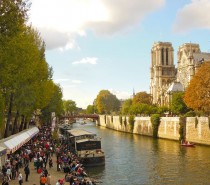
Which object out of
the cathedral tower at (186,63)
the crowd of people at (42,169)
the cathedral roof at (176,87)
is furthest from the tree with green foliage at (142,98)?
the crowd of people at (42,169)

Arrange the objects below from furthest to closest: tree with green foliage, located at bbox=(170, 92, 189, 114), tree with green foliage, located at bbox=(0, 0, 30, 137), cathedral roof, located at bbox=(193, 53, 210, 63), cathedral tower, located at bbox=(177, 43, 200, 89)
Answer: cathedral roof, located at bbox=(193, 53, 210, 63) < cathedral tower, located at bbox=(177, 43, 200, 89) < tree with green foliage, located at bbox=(170, 92, 189, 114) < tree with green foliage, located at bbox=(0, 0, 30, 137)

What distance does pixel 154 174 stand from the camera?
35.6 metres

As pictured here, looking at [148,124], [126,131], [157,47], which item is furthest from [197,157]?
[157,47]

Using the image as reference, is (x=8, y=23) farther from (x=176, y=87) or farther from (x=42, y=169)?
(x=176, y=87)

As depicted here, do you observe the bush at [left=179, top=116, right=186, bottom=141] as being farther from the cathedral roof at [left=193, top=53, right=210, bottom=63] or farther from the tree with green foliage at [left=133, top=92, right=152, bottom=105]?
the tree with green foliage at [left=133, top=92, right=152, bottom=105]

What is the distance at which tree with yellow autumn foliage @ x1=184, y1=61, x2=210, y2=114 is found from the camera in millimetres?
62406

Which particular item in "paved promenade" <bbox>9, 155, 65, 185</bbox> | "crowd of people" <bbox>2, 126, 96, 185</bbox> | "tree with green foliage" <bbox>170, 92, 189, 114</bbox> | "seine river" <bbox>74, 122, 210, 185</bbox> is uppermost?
"tree with green foliage" <bbox>170, 92, 189, 114</bbox>

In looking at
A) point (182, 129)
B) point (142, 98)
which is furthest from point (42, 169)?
point (142, 98)

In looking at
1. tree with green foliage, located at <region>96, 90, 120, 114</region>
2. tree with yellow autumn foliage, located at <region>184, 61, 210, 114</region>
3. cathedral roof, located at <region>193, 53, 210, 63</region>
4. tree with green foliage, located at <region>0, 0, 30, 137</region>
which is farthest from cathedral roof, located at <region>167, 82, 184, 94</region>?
tree with green foliage, located at <region>0, 0, 30, 137</region>

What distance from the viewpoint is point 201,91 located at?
6294 centimetres

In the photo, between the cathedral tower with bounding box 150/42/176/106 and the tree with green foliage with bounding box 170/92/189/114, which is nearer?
the tree with green foliage with bounding box 170/92/189/114

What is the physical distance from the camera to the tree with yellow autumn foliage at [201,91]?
2457 inches

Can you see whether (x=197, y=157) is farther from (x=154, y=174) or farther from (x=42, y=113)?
(x=42, y=113)

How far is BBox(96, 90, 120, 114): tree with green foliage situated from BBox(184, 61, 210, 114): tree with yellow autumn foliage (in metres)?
110
